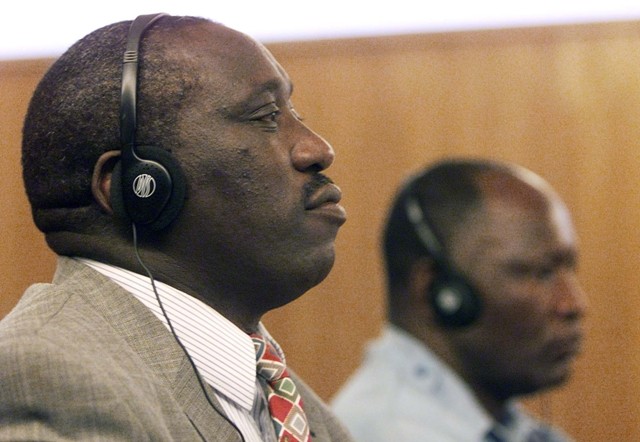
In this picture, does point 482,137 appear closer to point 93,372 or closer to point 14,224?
point 14,224

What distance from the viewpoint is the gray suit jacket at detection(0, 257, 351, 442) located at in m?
0.95

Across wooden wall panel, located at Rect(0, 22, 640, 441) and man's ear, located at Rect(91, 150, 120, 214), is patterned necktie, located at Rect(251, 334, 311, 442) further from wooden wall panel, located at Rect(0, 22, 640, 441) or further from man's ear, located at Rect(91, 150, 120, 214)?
wooden wall panel, located at Rect(0, 22, 640, 441)

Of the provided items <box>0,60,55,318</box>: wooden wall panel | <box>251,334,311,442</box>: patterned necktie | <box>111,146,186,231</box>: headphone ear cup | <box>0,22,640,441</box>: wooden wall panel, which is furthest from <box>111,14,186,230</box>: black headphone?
<box>0,22,640,441</box>: wooden wall panel

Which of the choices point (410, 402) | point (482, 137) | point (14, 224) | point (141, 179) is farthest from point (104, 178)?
point (482, 137)

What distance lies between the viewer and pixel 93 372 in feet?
3.21

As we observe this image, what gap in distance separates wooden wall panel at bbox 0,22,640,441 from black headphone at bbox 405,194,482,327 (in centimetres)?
92

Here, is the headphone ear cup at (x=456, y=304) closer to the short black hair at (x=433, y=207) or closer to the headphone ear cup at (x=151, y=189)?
the short black hair at (x=433, y=207)

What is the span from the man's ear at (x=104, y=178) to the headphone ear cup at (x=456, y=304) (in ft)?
3.38

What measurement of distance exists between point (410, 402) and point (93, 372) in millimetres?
1078

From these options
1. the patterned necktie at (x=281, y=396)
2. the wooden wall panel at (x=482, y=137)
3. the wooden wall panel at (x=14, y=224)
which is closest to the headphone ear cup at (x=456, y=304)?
the patterned necktie at (x=281, y=396)

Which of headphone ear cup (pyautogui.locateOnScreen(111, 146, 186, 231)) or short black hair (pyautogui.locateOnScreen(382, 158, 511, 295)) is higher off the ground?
headphone ear cup (pyautogui.locateOnScreen(111, 146, 186, 231))

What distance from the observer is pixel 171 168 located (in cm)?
114

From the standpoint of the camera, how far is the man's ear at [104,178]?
1.16m

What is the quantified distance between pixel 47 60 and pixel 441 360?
156 cm
